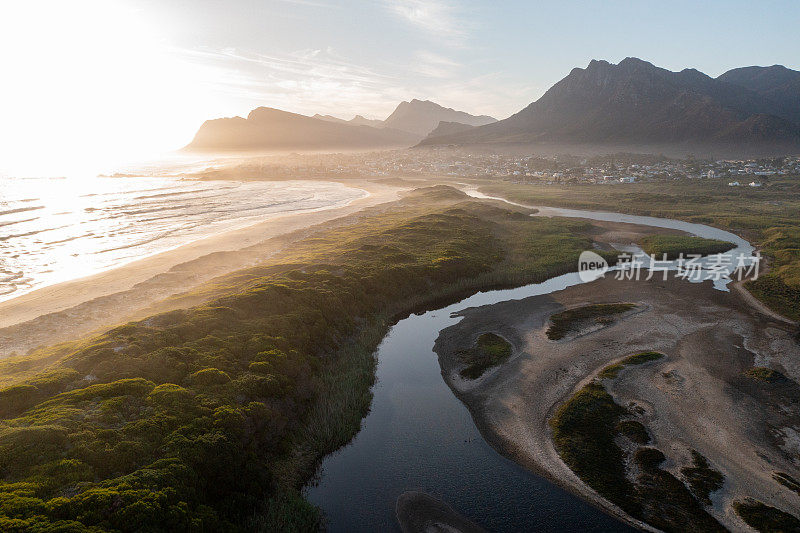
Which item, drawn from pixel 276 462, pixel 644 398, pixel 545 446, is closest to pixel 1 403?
pixel 276 462

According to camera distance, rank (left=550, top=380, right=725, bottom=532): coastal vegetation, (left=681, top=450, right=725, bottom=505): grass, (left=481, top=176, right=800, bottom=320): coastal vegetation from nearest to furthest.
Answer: (left=550, top=380, right=725, bottom=532): coastal vegetation < (left=681, top=450, right=725, bottom=505): grass < (left=481, top=176, right=800, bottom=320): coastal vegetation

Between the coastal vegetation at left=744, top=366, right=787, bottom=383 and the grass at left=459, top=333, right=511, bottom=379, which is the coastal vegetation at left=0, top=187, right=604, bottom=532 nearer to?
the grass at left=459, top=333, right=511, bottom=379

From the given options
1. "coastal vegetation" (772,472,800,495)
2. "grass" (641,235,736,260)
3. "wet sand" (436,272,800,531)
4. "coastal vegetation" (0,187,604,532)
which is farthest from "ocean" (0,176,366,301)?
"grass" (641,235,736,260)

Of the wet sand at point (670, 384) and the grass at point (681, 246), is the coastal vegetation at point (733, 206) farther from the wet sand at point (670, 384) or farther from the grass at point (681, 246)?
the wet sand at point (670, 384)

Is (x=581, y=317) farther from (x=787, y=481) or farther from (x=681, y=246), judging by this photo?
(x=681, y=246)

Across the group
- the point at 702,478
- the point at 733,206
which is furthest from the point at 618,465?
the point at 733,206
